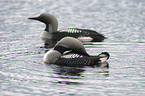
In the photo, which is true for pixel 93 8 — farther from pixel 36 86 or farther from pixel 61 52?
pixel 36 86

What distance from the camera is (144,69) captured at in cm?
693

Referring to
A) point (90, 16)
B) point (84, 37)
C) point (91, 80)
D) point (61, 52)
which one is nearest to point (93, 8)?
point (90, 16)

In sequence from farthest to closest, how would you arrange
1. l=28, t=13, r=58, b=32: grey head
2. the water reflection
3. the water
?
l=28, t=13, r=58, b=32: grey head
the water reflection
the water

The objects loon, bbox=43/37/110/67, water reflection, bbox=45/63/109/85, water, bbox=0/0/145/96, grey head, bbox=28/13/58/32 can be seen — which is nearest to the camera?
water, bbox=0/0/145/96

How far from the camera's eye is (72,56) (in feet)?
24.2

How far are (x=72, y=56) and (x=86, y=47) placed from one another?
1.88 metres

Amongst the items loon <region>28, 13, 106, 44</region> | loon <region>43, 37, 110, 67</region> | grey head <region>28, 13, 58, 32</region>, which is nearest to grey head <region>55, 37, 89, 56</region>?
loon <region>43, 37, 110, 67</region>

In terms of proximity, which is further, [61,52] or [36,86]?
[61,52]

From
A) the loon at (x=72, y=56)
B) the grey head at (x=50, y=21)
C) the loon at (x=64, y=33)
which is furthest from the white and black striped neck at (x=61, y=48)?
the grey head at (x=50, y=21)

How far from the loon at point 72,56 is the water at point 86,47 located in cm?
20

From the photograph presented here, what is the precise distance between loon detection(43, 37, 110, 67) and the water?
0.64 feet

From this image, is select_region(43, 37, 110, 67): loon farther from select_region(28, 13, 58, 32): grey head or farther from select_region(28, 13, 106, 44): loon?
select_region(28, 13, 58, 32): grey head

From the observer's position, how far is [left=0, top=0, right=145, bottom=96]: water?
597 centimetres

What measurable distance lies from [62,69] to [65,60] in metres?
0.34
